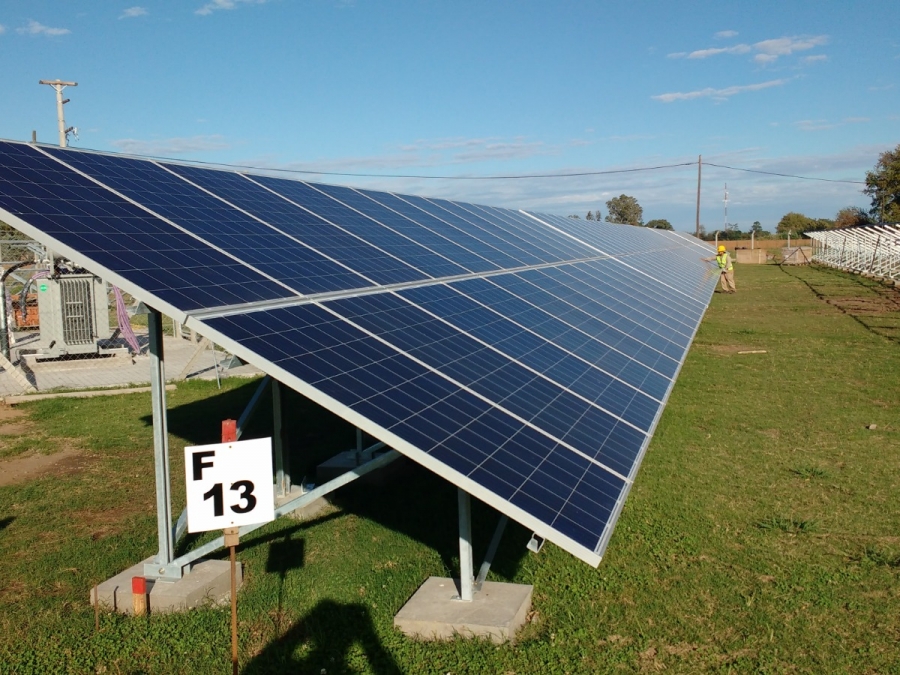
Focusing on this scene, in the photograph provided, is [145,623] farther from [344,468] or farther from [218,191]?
[218,191]

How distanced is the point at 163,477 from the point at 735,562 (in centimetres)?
568

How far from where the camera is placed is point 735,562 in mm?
8328

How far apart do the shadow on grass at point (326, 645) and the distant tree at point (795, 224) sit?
404ft

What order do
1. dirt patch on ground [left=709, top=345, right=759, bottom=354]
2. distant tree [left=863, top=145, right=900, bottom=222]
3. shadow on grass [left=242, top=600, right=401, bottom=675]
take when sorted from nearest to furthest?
1. shadow on grass [left=242, top=600, right=401, bottom=675]
2. dirt patch on ground [left=709, top=345, right=759, bottom=354]
3. distant tree [left=863, top=145, right=900, bottom=222]

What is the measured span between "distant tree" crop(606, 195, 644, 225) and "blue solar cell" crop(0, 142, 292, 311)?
107622 millimetres

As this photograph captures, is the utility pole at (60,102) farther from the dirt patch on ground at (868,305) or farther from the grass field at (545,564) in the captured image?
the dirt patch on ground at (868,305)

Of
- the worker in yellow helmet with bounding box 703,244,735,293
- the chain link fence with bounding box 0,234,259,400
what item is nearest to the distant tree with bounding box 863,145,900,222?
the worker in yellow helmet with bounding box 703,244,735,293

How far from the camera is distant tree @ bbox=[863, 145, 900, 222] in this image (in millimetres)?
85500

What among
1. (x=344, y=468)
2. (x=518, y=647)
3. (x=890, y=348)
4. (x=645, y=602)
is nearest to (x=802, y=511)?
(x=645, y=602)

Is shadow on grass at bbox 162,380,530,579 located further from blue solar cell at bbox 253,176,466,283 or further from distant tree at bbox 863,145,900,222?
distant tree at bbox 863,145,900,222

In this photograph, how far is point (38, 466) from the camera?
12312 millimetres

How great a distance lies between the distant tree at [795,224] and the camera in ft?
396

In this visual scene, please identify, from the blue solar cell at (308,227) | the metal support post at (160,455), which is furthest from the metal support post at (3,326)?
the metal support post at (160,455)

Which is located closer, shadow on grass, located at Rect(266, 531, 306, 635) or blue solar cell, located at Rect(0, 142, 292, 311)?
blue solar cell, located at Rect(0, 142, 292, 311)
